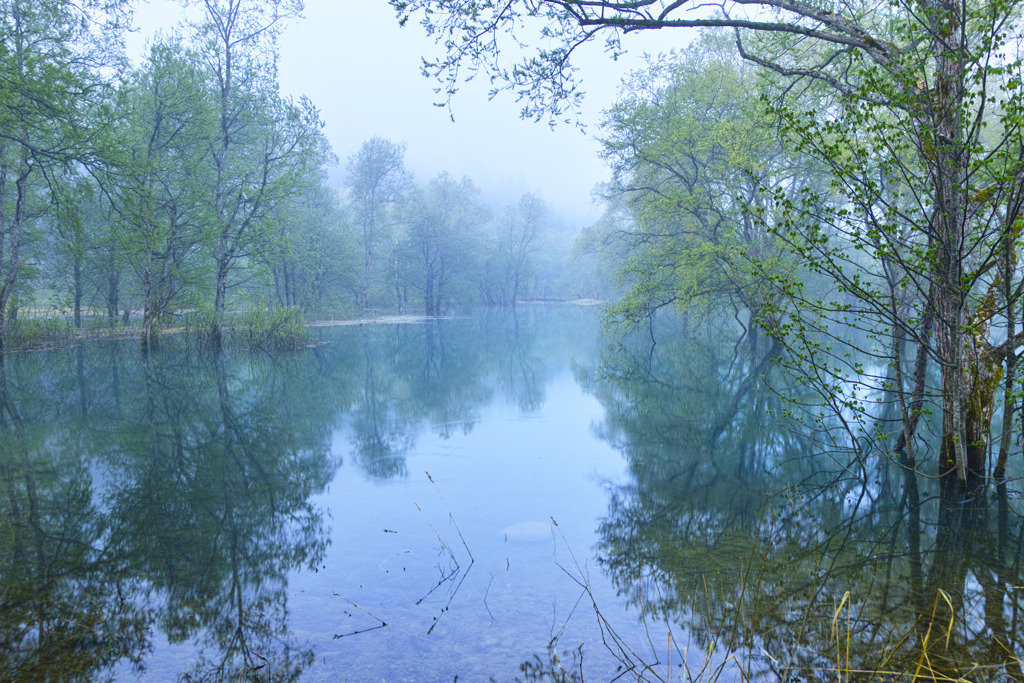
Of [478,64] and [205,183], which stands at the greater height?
[205,183]

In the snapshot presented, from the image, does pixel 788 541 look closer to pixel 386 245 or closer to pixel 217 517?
pixel 217 517

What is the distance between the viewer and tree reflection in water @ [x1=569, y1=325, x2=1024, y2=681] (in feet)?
14.2

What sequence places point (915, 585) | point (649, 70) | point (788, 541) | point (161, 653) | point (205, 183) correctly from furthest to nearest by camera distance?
1. point (649, 70)
2. point (205, 183)
3. point (788, 541)
4. point (915, 585)
5. point (161, 653)

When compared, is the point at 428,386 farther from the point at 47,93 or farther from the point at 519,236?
the point at 519,236

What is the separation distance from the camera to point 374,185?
189 ft

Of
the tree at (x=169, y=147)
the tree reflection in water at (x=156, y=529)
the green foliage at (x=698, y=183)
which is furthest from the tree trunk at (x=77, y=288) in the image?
the green foliage at (x=698, y=183)

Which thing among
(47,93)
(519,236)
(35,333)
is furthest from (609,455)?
(519,236)

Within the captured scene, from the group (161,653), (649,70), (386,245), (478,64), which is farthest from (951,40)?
(386,245)

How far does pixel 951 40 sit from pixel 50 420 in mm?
15841

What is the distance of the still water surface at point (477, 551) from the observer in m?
4.44

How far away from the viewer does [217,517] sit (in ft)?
24.3

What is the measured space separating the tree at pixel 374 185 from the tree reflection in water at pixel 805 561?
160 ft

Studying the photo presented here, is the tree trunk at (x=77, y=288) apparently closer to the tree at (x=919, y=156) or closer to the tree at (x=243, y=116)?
the tree at (x=243, y=116)

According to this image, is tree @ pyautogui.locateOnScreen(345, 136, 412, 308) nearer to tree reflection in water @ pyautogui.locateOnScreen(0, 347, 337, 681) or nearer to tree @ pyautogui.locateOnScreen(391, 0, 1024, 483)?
tree reflection in water @ pyautogui.locateOnScreen(0, 347, 337, 681)
